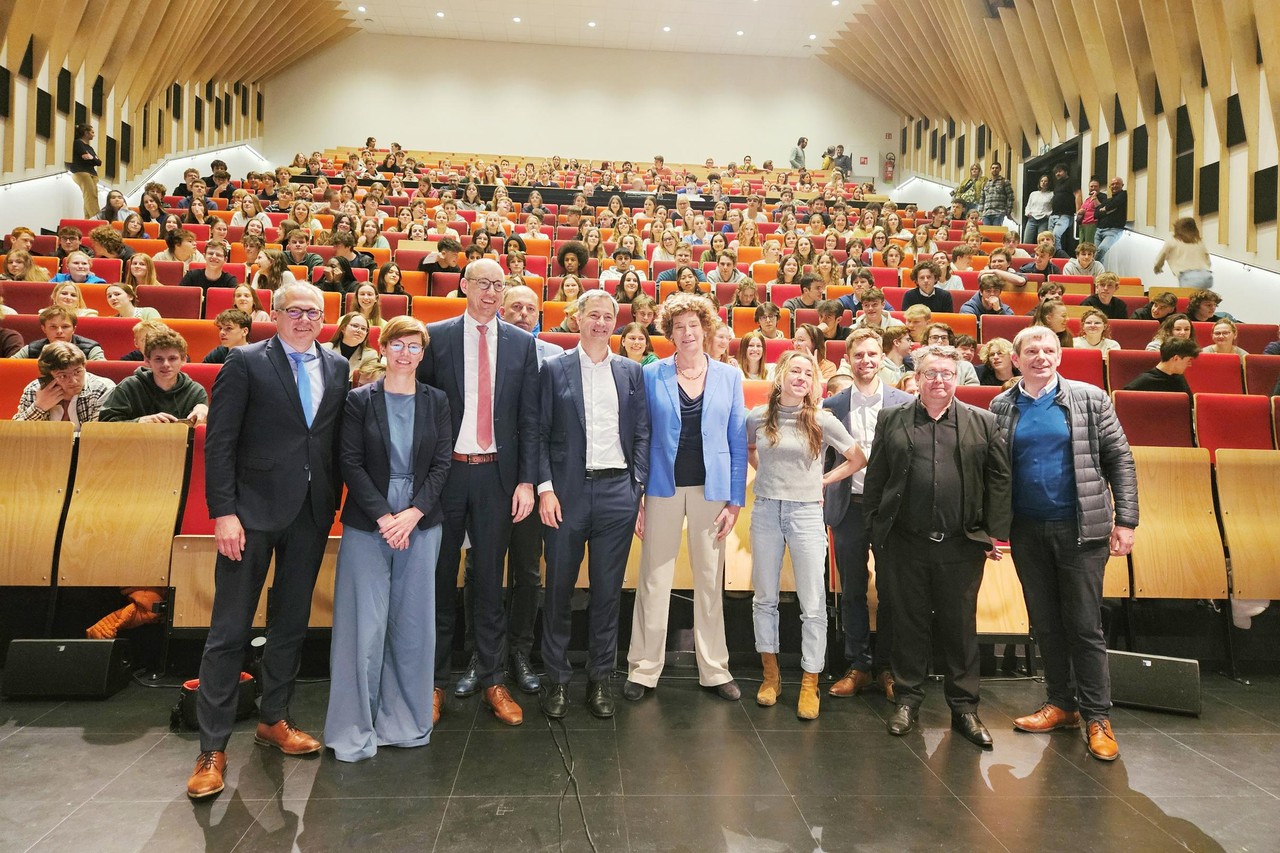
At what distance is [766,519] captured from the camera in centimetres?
263

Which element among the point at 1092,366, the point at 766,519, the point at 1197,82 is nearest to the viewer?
the point at 766,519

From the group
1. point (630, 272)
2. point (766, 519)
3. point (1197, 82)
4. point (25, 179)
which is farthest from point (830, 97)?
point (766, 519)

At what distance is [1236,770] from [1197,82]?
743 centimetres

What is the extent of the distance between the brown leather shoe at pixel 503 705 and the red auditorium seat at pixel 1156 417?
10.6ft

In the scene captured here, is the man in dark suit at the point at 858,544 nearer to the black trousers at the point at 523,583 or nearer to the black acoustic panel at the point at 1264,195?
the black trousers at the point at 523,583

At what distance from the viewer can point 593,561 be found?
99.1 inches

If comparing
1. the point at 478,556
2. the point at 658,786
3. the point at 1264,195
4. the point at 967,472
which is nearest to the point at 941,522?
the point at 967,472

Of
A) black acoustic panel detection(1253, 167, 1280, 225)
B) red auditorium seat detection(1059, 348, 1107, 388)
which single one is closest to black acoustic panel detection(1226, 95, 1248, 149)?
black acoustic panel detection(1253, 167, 1280, 225)

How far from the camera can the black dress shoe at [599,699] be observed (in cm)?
242

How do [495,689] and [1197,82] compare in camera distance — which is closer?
[495,689]

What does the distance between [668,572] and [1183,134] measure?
25.7 ft

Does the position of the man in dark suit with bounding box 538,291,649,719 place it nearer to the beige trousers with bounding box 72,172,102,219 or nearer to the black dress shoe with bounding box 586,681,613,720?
the black dress shoe with bounding box 586,681,613,720

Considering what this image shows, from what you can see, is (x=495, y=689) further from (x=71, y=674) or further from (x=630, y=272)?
(x=630, y=272)

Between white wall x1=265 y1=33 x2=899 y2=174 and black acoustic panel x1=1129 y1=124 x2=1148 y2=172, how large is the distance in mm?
8108
